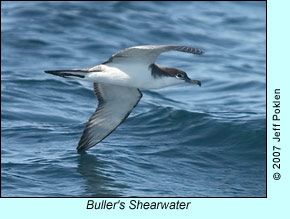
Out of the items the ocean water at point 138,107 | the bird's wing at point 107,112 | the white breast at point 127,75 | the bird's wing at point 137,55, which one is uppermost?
the bird's wing at point 137,55

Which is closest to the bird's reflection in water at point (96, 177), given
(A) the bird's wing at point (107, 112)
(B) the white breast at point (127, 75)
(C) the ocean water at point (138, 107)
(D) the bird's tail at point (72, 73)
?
(C) the ocean water at point (138, 107)

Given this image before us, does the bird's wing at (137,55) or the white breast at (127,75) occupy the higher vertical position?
the bird's wing at (137,55)

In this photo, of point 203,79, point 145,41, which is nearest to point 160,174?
point 203,79

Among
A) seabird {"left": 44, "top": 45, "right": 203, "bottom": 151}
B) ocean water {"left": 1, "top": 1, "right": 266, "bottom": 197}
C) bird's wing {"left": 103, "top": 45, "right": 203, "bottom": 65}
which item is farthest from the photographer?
ocean water {"left": 1, "top": 1, "right": 266, "bottom": 197}

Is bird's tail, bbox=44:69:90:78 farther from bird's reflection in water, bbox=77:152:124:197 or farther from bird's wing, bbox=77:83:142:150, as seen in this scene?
bird's reflection in water, bbox=77:152:124:197

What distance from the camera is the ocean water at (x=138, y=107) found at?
422 inches

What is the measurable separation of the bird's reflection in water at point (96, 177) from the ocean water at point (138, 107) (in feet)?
0.06

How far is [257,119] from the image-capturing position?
14.0 meters

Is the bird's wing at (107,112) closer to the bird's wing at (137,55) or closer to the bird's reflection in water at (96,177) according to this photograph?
the bird's reflection in water at (96,177)

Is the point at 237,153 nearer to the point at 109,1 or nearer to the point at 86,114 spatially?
the point at 86,114

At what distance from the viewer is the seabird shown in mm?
9581

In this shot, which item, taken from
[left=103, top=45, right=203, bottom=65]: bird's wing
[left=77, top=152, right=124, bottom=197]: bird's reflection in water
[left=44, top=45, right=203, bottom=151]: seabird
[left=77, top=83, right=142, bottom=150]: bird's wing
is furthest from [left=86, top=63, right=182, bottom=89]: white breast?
[left=77, top=152, right=124, bottom=197]: bird's reflection in water

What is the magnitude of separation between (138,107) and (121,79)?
4743 mm

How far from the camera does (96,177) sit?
34.6ft
